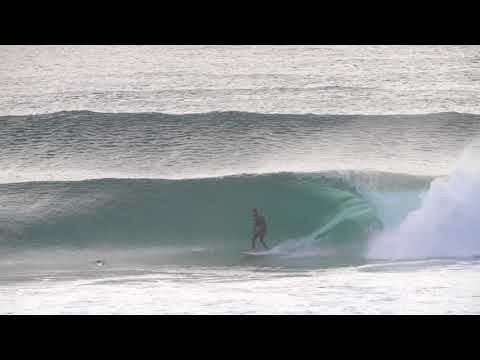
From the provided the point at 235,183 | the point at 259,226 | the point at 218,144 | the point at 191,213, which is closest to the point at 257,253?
the point at 259,226

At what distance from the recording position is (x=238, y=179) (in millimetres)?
12945

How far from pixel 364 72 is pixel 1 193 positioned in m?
6.69

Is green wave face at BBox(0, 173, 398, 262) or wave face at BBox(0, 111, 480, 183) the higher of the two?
wave face at BBox(0, 111, 480, 183)

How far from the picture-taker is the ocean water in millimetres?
9477

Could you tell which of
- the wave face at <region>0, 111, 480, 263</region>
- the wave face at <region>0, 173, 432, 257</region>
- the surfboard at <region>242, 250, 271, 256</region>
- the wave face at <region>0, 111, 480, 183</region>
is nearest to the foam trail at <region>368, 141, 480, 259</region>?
the wave face at <region>0, 111, 480, 263</region>

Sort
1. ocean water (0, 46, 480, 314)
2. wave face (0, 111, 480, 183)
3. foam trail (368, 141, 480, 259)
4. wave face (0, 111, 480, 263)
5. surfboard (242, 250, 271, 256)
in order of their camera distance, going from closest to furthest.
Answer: ocean water (0, 46, 480, 314), foam trail (368, 141, 480, 259), surfboard (242, 250, 271, 256), wave face (0, 111, 480, 263), wave face (0, 111, 480, 183)

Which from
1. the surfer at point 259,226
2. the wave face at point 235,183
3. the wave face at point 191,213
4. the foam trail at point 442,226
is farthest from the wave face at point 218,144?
the surfer at point 259,226

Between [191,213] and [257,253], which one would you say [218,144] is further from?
[257,253]

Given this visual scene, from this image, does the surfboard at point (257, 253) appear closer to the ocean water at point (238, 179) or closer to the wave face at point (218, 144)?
the ocean water at point (238, 179)

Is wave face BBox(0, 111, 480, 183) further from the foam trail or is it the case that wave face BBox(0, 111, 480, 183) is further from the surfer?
the surfer

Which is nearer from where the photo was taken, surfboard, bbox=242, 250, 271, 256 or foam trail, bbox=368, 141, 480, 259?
foam trail, bbox=368, 141, 480, 259

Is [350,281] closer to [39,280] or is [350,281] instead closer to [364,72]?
[39,280]

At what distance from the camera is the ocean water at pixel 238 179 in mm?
9477

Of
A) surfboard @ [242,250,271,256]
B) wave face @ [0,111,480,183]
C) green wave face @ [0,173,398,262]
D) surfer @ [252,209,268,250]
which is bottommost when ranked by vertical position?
surfboard @ [242,250,271,256]
